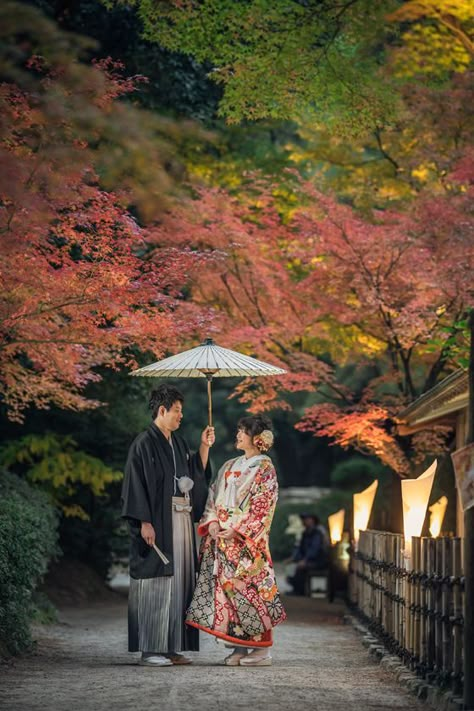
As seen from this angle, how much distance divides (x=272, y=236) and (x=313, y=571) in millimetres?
6753

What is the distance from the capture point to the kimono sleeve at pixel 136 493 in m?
8.14

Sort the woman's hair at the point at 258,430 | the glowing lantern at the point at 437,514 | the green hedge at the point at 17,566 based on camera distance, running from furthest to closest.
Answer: the glowing lantern at the point at 437,514 < the green hedge at the point at 17,566 < the woman's hair at the point at 258,430

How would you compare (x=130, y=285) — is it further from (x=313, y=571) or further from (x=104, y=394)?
(x=313, y=571)

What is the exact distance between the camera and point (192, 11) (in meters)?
14.4

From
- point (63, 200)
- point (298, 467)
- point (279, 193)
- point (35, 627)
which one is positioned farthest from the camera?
point (298, 467)

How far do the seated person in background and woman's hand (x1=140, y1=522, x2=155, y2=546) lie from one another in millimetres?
11072

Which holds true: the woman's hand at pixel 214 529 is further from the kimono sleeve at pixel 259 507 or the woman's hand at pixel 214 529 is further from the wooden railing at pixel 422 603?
the wooden railing at pixel 422 603

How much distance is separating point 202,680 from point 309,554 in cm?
1195

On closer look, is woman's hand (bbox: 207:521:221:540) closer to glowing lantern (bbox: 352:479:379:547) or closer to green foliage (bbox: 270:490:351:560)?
glowing lantern (bbox: 352:479:379:547)

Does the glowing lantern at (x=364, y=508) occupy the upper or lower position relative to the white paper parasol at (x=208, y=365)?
lower

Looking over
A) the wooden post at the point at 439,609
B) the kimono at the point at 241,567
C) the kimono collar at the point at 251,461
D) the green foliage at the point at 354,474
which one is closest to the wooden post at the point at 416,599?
the wooden post at the point at 439,609

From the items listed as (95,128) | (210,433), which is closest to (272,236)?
(95,128)

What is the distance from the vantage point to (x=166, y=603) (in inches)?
322

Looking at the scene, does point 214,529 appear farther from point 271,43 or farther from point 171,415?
point 271,43
